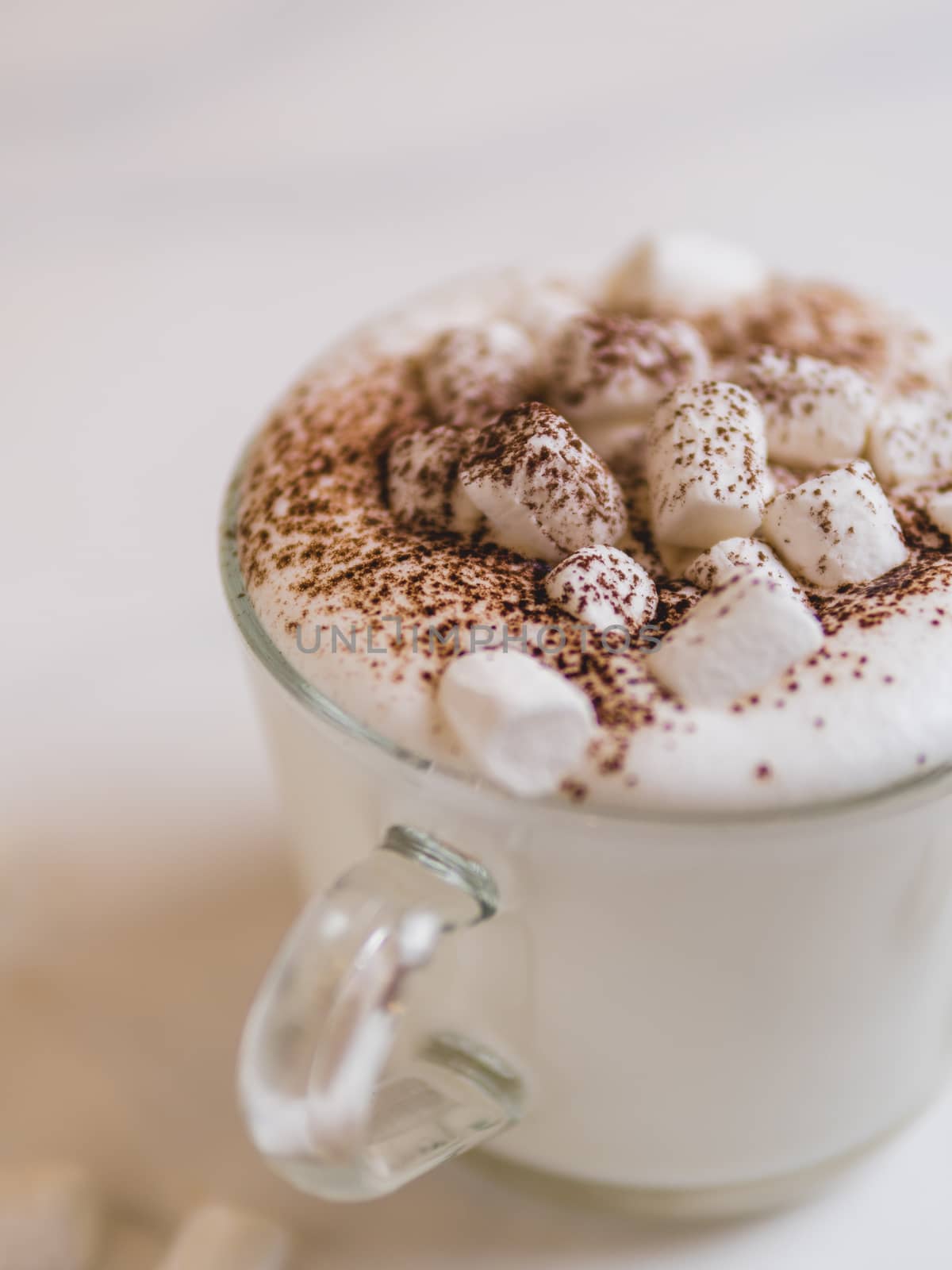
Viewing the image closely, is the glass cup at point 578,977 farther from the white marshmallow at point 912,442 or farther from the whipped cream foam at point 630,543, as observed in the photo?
the white marshmallow at point 912,442

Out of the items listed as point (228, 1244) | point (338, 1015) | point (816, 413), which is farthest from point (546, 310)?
point (228, 1244)

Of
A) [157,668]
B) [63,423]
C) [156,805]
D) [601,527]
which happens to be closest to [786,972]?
[601,527]

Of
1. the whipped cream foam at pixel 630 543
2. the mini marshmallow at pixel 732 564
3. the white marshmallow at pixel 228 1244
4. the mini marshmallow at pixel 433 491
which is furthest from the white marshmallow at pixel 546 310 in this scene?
the white marshmallow at pixel 228 1244

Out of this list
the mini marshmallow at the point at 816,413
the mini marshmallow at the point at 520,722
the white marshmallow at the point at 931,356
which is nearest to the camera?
the mini marshmallow at the point at 520,722

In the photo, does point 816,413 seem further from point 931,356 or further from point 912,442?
point 931,356

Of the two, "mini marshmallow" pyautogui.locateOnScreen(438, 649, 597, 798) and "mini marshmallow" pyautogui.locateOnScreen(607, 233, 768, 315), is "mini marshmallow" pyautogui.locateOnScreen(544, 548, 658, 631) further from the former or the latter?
"mini marshmallow" pyautogui.locateOnScreen(607, 233, 768, 315)

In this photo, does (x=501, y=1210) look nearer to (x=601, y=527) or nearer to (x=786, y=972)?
(x=786, y=972)
